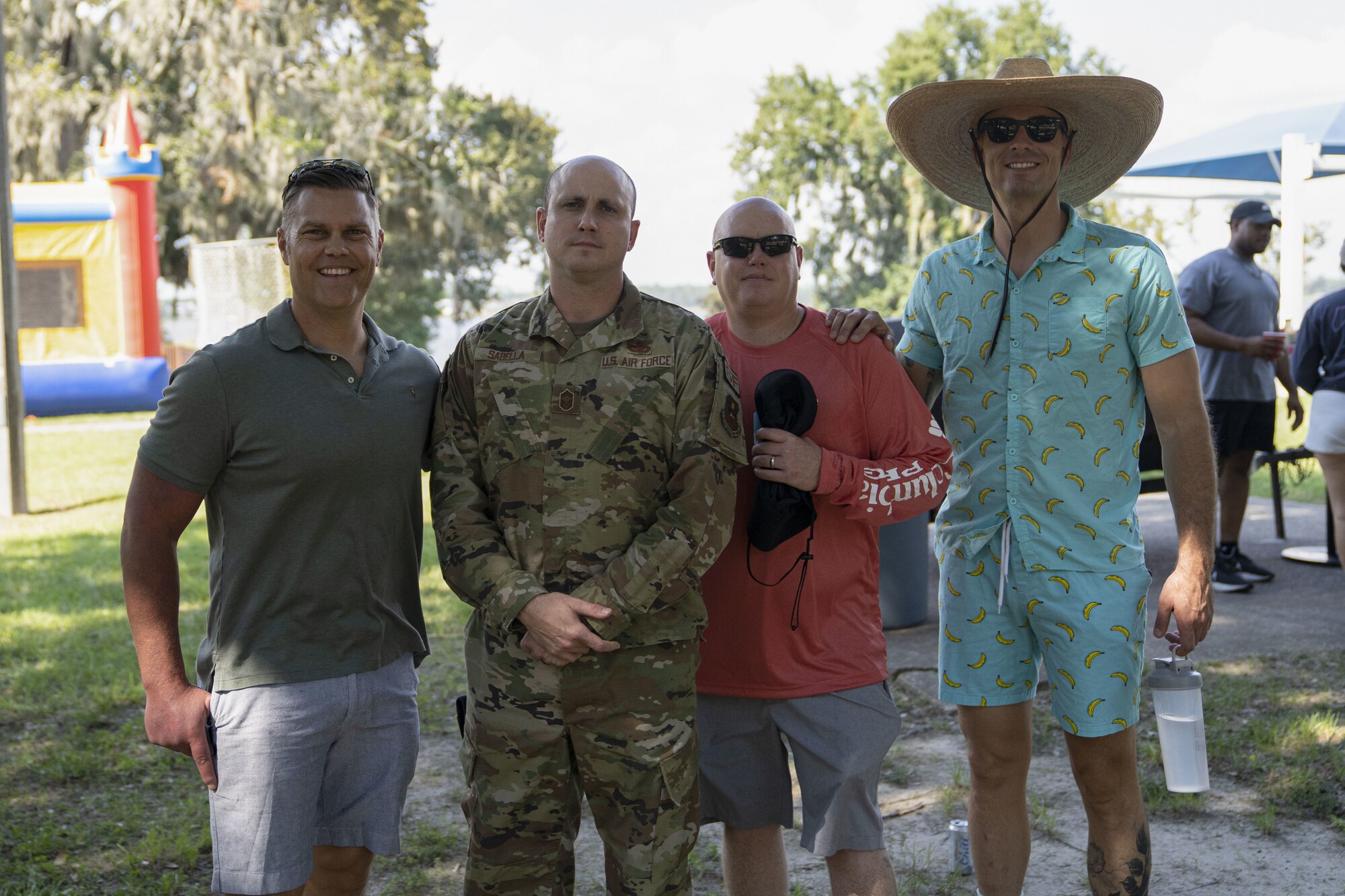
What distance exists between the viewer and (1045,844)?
12.7ft

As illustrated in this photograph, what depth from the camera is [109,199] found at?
63.6 ft

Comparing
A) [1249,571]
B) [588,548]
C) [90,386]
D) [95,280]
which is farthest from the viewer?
[95,280]

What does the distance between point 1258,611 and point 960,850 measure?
12.9ft

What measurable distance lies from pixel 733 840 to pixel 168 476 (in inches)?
62.6

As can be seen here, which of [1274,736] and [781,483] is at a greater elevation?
[781,483]

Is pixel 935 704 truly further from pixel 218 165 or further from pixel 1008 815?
pixel 218 165

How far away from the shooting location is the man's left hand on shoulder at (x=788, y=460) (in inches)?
104

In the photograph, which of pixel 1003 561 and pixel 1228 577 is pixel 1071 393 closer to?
pixel 1003 561

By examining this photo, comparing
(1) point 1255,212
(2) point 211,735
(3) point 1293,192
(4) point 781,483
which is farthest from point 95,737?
(3) point 1293,192

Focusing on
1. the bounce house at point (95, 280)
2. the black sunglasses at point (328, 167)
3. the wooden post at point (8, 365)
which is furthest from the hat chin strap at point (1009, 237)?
the bounce house at point (95, 280)

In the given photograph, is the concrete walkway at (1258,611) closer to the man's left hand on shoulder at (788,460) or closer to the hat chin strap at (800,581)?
Result: the hat chin strap at (800,581)

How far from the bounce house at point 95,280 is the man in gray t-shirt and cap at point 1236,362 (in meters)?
16.9

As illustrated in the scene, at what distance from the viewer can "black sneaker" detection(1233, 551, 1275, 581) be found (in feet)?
23.9

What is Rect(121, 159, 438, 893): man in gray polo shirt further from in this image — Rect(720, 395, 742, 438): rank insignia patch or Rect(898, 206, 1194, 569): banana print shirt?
Rect(898, 206, 1194, 569): banana print shirt
